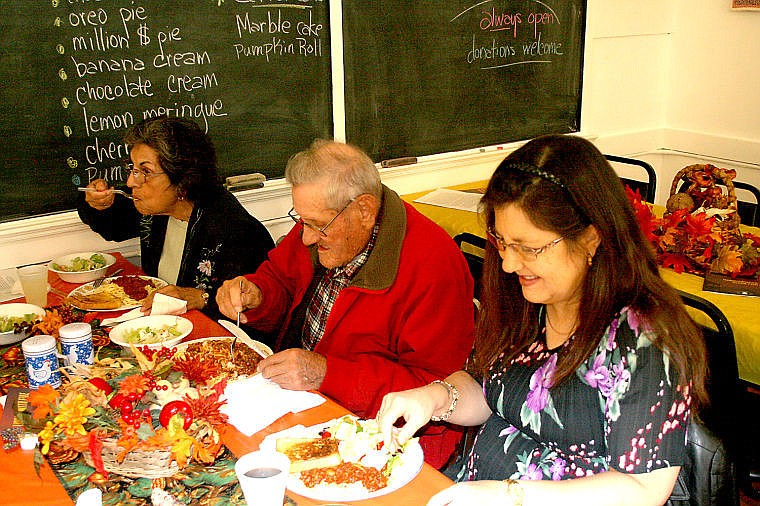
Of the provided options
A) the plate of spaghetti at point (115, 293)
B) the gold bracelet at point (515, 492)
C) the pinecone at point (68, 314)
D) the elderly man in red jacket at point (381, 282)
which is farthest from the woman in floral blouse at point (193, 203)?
the gold bracelet at point (515, 492)

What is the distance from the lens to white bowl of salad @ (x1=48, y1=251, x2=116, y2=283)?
2.62 m

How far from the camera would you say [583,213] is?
1.34 metres

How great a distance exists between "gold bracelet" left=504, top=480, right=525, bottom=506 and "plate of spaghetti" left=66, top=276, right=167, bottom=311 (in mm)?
1462

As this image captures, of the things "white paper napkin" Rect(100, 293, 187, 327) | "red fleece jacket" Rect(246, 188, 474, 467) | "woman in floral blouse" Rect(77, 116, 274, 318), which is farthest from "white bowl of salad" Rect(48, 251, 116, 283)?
"red fleece jacket" Rect(246, 188, 474, 467)

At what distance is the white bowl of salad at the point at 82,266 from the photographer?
2.62 m

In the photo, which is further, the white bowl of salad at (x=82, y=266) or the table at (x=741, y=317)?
the white bowl of salad at (x=82, y=266)

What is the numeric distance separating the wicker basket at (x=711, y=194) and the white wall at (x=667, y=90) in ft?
4.53

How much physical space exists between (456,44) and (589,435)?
278 cm

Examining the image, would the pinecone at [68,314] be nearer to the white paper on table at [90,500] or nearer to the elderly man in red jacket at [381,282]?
the elderly man in red jacket at [381,282]

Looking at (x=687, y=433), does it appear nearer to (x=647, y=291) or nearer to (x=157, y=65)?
(x=647, y=291)

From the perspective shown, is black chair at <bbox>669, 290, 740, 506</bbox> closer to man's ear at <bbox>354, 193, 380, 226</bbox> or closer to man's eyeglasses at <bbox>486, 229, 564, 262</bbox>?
man's eyeglasses at <bbox>486, 229, 564, 262</bbox>

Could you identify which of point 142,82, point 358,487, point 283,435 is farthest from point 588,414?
point 142,82

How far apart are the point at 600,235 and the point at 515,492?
1.55 ft

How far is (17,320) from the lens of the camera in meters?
2.15
